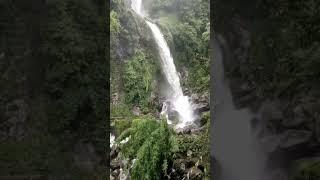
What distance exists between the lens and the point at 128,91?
8.91m

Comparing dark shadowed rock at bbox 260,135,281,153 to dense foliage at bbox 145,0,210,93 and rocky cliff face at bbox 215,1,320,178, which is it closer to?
rocky cliff face at bbox 215,1,320,178

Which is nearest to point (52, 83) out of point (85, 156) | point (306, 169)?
point (85, 156)

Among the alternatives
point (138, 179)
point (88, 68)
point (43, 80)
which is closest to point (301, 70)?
point (88, 68)

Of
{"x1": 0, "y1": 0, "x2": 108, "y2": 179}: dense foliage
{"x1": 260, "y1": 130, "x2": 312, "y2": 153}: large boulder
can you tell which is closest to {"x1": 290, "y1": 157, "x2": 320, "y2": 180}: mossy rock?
{"x1": 260, "y1": 130, "x2": 312, "y2": 153}: large boulder

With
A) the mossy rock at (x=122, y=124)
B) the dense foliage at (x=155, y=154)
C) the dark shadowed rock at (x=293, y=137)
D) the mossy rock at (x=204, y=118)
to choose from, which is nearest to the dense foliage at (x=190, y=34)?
the mossy rock at (x=204, y=118)

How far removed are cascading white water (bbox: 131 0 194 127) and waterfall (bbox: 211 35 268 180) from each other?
5386mm

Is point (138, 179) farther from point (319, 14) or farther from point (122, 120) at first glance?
point (319, 14)

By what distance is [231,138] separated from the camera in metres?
2.97

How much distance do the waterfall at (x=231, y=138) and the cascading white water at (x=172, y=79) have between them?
539 centimetres

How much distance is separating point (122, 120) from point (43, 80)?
512 cm

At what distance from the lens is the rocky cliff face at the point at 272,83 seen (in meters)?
2.91

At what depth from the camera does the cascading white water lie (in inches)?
343

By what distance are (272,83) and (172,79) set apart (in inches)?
258

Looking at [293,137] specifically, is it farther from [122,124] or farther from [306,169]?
[122,124]
